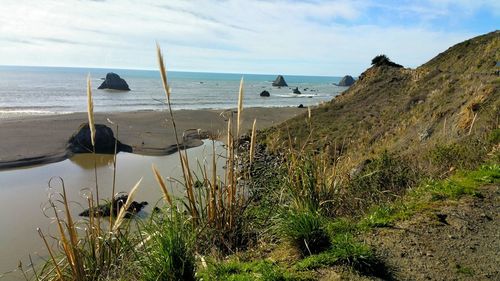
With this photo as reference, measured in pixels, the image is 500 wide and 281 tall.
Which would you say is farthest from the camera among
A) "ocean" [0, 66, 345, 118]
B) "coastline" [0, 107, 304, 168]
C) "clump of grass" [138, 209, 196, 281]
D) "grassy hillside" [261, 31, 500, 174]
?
"ocean" [0, 66, 345, 118]

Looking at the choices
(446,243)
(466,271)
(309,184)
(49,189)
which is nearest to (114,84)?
(49,189)

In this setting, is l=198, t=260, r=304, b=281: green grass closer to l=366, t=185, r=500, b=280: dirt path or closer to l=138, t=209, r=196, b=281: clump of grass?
l=138, t=209, r=196, b=281: clump of grass

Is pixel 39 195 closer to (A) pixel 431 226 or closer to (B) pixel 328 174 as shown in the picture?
(B) pixel 328 174

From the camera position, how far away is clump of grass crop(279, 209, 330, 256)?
418cm

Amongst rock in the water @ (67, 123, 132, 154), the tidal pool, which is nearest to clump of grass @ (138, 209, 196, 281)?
the tidal pool

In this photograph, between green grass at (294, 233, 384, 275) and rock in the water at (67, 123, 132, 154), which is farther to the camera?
rock in the water at (67, 123, 132, 154)

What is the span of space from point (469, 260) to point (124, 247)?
2.96 meters

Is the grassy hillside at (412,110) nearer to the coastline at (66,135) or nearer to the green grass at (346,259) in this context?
the coastline at (66,135)

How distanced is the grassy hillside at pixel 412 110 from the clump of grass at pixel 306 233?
4613 millimetres

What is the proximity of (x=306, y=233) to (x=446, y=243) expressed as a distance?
129 cm

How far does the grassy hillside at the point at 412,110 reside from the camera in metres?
12.3

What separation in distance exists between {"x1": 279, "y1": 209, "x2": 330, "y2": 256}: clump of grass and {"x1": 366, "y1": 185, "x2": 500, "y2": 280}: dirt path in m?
0.47

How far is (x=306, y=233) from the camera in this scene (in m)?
4.18

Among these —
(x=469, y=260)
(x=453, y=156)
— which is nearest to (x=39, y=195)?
(x=453, y=156)
